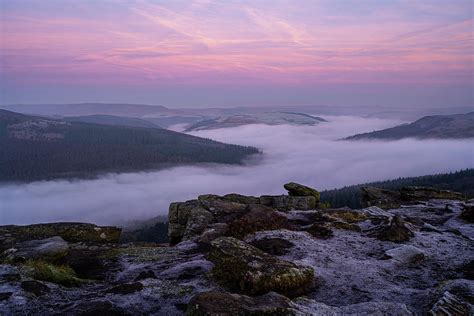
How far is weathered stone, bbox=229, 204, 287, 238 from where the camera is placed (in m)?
27.1

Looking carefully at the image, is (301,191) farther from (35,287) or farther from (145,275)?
(35,287)

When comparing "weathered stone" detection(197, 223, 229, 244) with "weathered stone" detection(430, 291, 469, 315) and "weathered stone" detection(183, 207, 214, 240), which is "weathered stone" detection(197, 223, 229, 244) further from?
"weathered stone" detection(430, 291, 469, 315)

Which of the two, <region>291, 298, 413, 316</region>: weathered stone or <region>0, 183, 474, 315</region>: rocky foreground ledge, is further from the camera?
<region>0, 183, 474, 315</region>: rocky foreground ledge

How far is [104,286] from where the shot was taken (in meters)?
18.9

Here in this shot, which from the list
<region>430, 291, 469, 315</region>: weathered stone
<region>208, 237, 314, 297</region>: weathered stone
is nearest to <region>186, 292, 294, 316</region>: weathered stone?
<region>208, 237, 314, 297</region>: weathered stone

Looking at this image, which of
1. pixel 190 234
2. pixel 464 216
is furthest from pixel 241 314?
pixel 464 216

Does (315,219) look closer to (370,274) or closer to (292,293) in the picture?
(370,274)

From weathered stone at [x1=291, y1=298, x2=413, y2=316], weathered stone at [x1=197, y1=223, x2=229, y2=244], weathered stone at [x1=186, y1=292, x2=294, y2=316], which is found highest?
weathered stone at [x1=186, y1=292, x2=294, y2=316]

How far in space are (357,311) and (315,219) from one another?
62.4 feet

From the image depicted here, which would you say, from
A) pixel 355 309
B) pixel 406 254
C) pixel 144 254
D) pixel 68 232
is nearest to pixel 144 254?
pixel 144 254

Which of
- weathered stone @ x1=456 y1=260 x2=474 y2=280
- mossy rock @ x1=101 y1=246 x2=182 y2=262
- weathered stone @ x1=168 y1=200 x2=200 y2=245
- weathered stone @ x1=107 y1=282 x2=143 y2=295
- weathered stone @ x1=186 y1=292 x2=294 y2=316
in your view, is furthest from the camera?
weathered stone @ x1=168 y1=200 x2=200 y2=245

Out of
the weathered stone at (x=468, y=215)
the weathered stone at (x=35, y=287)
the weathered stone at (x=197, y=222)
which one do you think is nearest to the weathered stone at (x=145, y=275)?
the weathered stone at (x=35, y=287)

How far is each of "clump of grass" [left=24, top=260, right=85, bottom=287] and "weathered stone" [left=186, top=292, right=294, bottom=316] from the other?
9.48m

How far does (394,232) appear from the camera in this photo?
2628 cm
